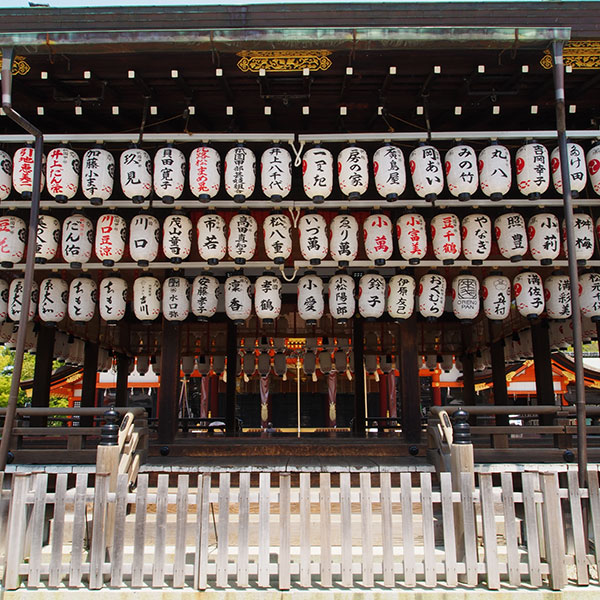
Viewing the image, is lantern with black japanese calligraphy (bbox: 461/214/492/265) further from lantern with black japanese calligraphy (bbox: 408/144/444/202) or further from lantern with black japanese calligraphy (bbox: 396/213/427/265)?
lantern with black japanese calligraphy (bbox: 408/144/444/202)

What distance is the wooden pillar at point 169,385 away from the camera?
29.6 ft

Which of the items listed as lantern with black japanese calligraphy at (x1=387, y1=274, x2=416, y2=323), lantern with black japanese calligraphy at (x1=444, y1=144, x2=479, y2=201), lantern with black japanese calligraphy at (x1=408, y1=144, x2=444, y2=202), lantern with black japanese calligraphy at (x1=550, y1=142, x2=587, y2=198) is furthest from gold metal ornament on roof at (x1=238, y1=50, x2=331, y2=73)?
lantern with black japanese calligraphy at (x1=550, y1=142, x2=587, y2=198)

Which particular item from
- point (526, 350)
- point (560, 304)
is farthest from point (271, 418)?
point (560, 304)

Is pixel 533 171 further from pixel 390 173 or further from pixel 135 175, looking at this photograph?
pixel 135 175

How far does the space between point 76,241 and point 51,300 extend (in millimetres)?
1207

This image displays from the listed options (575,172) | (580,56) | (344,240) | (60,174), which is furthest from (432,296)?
(60,174)

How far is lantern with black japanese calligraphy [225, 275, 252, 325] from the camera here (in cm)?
903

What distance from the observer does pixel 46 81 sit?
8539mm

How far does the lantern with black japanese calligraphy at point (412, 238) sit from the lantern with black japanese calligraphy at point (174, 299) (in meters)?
3.81

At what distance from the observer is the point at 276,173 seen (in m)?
8.51

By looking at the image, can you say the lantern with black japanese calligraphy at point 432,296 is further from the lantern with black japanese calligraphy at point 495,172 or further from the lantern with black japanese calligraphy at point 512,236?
the lantern with black japanese calligraphy at point 495,172

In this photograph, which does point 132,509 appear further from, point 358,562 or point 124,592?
point 358,562

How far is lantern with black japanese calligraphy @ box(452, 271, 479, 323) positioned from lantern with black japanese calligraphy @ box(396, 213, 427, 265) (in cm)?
91

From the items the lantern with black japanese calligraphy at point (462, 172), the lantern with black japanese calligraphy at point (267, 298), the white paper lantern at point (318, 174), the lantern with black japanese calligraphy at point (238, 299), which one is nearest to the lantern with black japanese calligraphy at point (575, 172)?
the lantern with black japanese calligraphy at point (462, 172)
